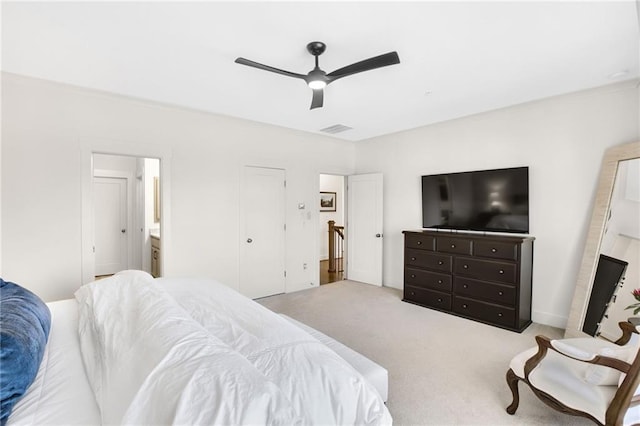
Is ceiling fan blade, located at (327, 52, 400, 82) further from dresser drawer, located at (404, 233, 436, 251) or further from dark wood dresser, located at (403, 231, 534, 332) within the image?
dresser drawer, located at (404, 233, 436, 251)

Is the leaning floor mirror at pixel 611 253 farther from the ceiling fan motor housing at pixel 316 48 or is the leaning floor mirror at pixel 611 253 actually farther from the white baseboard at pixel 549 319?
the ceiling fan motor housing at pixel 316 48

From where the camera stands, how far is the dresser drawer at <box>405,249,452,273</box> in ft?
13.0

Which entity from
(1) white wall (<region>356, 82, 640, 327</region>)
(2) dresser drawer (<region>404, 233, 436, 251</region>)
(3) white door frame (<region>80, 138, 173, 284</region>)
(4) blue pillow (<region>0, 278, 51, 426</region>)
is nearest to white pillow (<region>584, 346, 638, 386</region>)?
(1) white wall (<region>356, 82, 640, 327</region>)

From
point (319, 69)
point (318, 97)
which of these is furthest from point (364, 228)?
point (319, 69)

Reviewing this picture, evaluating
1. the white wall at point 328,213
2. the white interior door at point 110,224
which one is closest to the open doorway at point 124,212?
the white interior door at point 110,224

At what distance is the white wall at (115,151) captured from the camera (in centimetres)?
291

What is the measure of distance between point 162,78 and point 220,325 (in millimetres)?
2494

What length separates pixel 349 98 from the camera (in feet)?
11.4

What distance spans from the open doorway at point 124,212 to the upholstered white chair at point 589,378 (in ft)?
18.4

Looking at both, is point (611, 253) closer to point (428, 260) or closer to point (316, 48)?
point (428, 260)

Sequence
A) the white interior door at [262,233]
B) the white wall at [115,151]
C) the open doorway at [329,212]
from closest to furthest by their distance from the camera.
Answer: the white wall at [115,151] → the white interior door at [262,233] → the open doorway at [329,212]

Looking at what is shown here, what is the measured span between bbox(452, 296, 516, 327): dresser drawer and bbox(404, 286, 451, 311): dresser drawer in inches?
4.3

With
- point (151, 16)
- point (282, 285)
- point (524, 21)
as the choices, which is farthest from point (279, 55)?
point (282, 285)

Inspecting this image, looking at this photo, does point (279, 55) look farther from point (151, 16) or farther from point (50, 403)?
point (50, 403)
